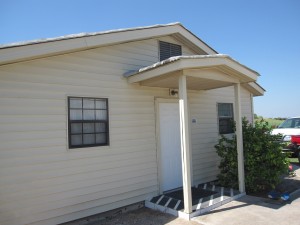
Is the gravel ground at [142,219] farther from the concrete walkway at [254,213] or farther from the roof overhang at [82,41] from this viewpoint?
the roof overhang at [82,41]

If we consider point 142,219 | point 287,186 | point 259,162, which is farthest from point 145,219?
point 287,186

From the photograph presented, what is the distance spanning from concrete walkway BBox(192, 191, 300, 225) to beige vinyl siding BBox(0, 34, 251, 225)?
5.86 ft

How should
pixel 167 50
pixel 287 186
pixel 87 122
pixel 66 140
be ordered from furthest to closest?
pixel 167 50 < pixel 287 186 < pixel 87 122 < pixel 66 140

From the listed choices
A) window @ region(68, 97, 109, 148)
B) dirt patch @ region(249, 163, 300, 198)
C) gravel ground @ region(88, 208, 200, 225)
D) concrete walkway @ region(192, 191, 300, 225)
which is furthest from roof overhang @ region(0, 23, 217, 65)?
dirt patch @ region(249, 163, 300, 198)

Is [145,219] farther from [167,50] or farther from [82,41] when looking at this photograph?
[167,50]

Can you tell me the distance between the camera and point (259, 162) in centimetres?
709

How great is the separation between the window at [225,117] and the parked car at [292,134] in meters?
2.32

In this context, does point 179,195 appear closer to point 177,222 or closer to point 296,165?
point 177,222

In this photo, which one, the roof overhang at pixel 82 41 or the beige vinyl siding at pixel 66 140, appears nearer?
the roof overhang at pixel 82 41

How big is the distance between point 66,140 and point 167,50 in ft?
13.1

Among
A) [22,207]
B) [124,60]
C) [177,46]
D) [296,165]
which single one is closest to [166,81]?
[124,60]

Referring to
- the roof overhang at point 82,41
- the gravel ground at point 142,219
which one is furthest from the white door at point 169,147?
the roof overhang at point 82,41

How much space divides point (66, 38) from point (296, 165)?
10.2 m

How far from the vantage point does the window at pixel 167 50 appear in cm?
732
